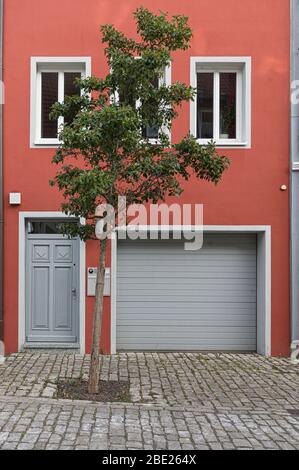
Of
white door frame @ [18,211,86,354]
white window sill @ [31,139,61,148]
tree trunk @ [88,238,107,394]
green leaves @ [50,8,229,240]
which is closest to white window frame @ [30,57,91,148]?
white window sill @ [31,139,61,148]

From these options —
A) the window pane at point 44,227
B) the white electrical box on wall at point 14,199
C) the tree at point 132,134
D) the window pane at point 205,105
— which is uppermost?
the window pane at point 205,105

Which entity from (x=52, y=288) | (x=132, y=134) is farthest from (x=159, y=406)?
(x=52, y=288)

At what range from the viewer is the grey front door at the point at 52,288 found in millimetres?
9836

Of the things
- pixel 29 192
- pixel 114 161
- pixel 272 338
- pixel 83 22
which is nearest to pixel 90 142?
pixel 114 161

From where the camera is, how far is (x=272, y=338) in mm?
9703

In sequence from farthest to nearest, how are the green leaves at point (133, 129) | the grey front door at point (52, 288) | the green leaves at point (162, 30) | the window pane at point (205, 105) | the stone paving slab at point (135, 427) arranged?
the window pane at point (205, 105), the grey front door at point (52, 288), the green leaves at point (162, 30), the green leaves at point (133, 129), the stone paving slab at point (135, 427)

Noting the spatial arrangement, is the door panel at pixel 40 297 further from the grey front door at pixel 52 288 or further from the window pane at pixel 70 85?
the window pane at pixel 70 85

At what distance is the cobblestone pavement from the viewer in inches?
213

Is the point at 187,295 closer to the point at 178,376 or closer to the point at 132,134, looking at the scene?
the point at 178,376

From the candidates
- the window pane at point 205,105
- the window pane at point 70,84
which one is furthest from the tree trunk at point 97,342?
the window pane at point 70,84

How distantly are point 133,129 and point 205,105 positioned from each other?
378 centimetres

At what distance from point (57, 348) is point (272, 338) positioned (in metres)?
3.78

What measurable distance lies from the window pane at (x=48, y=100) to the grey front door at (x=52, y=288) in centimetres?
187
